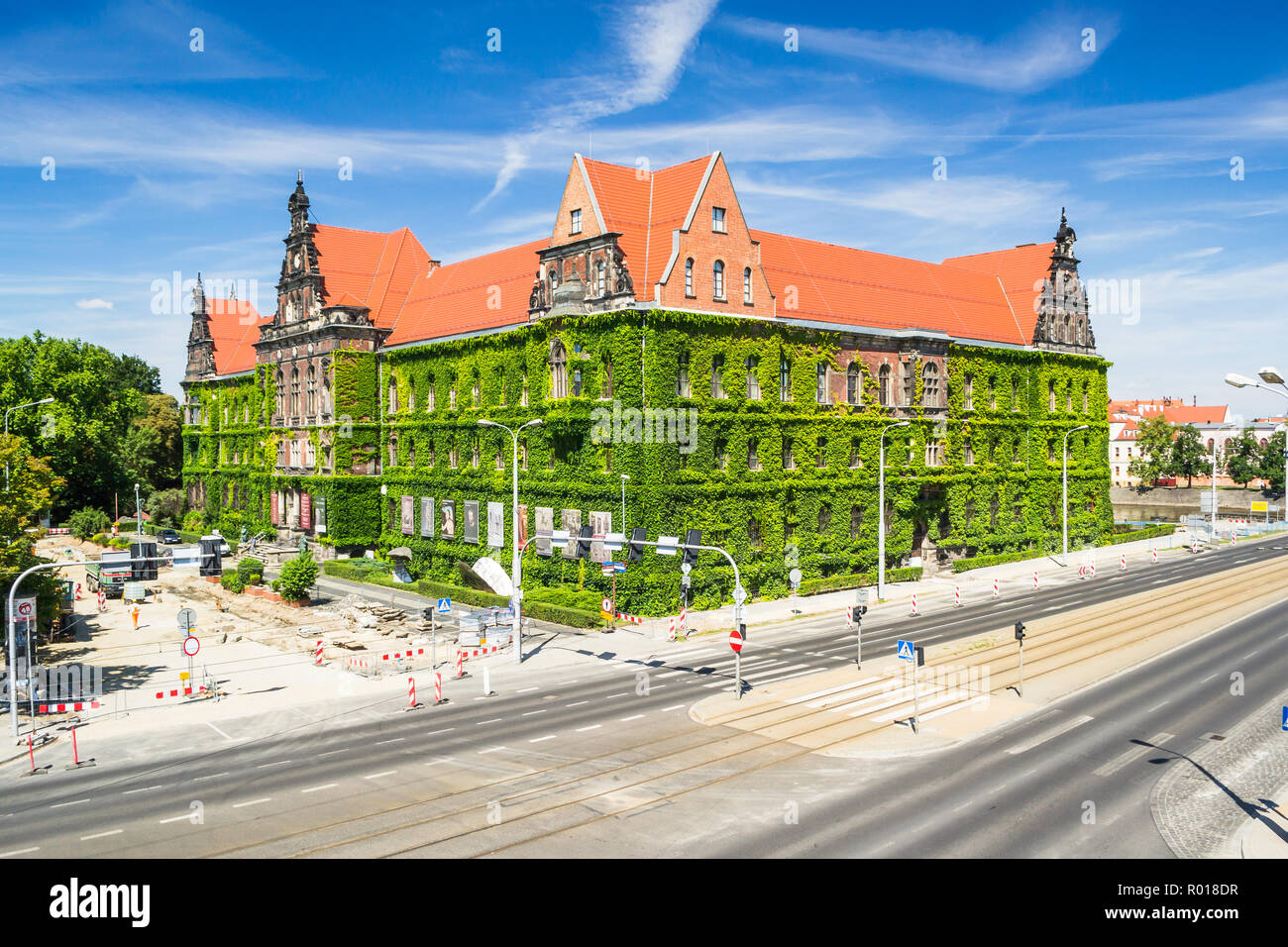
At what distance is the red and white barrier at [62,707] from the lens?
106 feet

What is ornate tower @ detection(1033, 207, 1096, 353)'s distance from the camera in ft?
244

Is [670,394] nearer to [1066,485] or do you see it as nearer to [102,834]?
[102,834]

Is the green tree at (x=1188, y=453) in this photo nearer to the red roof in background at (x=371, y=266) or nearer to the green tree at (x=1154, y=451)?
the green tree at (x=1154, y=451)

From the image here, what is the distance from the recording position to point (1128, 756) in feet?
81.5

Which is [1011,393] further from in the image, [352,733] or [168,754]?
[168,754]

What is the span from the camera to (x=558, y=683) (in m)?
35.6

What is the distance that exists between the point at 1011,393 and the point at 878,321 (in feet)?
50.3

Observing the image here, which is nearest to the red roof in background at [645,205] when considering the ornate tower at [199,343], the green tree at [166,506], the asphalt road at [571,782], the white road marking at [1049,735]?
the asphalt road at [571,782]

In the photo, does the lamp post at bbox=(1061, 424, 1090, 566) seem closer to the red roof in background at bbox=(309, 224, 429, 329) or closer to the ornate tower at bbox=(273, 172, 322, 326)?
the red roof in background at bbox=(309, 224, 429, 329)

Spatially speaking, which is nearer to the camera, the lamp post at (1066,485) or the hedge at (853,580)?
the hedge at (853,580)

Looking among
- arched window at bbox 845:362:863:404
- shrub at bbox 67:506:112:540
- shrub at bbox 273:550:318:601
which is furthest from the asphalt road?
shrub at bbox 67:506:112:540

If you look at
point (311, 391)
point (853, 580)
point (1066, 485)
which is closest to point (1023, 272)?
point (1066, 485)

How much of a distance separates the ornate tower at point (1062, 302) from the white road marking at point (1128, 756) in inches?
2083
